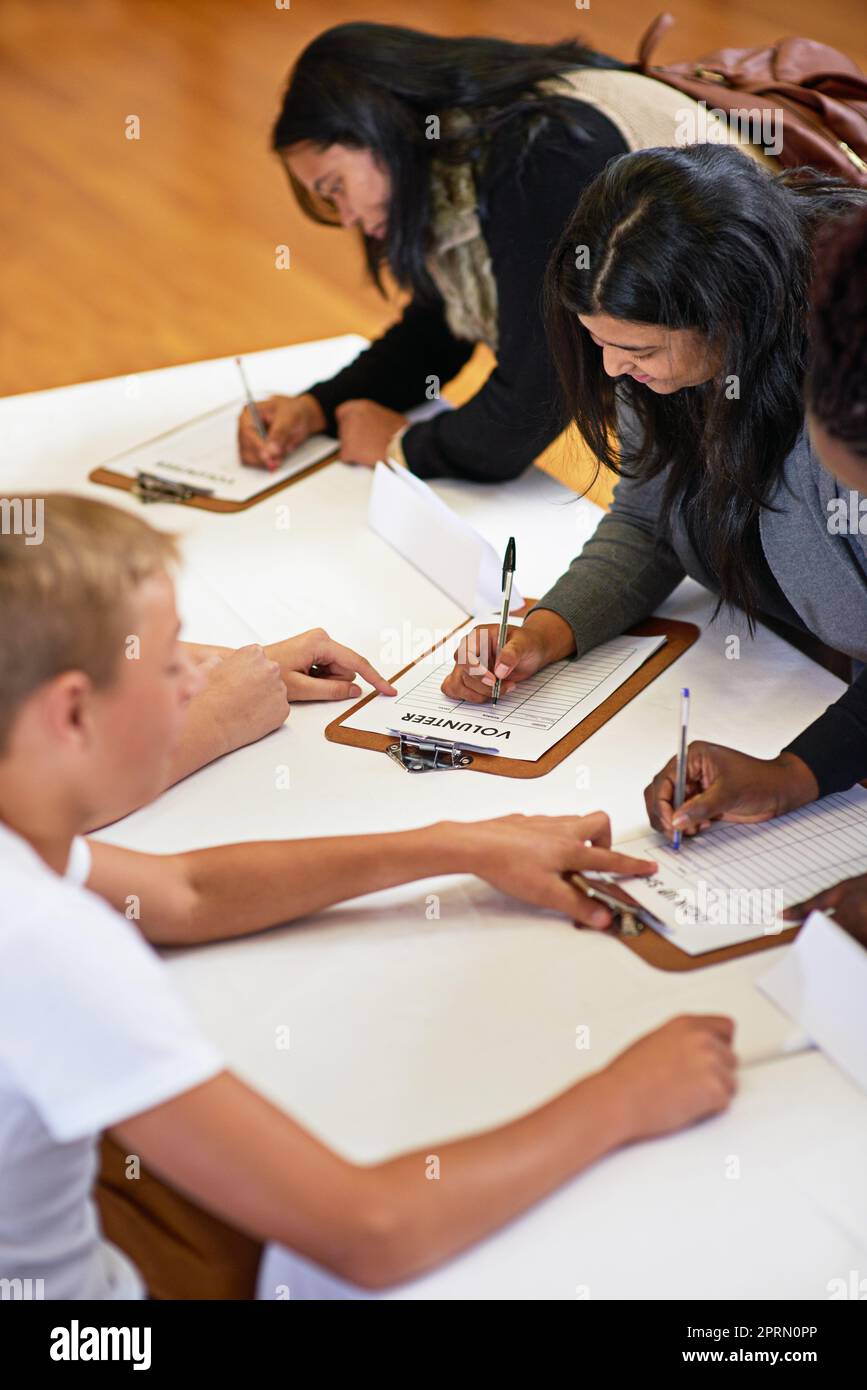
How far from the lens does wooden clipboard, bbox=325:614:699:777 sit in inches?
55.6

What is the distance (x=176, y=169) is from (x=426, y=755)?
3.96m

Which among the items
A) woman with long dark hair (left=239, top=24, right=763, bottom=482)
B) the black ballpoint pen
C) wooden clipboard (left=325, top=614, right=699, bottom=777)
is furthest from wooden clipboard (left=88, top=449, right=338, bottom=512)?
the black ballpoint pen

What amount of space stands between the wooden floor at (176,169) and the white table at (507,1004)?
188 centimetres

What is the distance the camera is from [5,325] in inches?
143

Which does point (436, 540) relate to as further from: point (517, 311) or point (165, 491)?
point (165, 491)

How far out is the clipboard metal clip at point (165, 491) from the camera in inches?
79.4

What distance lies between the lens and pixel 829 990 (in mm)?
1035

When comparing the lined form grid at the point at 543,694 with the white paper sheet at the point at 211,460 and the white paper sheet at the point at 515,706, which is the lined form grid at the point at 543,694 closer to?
the white paper sheet at the point at 515,706

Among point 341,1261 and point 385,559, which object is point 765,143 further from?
point 341,1261

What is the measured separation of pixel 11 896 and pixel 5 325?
3.13m

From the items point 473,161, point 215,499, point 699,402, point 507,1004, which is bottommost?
point 507,1004

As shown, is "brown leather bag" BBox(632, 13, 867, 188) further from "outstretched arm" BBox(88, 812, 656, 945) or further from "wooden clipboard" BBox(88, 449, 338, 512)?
"outstretched arm" BBox(88, 812, 656, 945)

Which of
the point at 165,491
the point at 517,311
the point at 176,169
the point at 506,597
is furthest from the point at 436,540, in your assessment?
the point at 176,169
